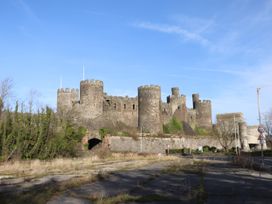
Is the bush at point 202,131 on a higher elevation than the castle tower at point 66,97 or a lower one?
lower

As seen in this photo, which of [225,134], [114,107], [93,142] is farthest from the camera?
[225,134]

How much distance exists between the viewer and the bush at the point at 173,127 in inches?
2197

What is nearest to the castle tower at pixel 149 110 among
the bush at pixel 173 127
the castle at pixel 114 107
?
the castle at pixel 114 107

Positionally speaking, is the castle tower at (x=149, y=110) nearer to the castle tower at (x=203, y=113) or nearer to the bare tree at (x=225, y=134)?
the bare tree at (x=225, y=134)

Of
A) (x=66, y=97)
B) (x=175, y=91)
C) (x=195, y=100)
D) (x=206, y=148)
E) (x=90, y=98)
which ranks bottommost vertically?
(x=206, y=148)

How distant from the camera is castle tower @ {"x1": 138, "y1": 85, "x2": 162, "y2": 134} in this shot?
4997 cm

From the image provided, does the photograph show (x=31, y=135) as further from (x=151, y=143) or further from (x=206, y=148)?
(x=206, y=148)

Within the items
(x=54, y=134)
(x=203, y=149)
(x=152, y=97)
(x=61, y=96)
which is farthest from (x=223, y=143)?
(x=54, y=134)

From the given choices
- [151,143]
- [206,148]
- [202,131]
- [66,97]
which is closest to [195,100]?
[202,131]

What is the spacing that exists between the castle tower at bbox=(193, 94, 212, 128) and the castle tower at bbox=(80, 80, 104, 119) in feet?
80.7

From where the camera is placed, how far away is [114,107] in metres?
51.0

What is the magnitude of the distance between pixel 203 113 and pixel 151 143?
20.0 m

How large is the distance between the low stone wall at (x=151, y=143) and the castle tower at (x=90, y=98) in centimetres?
406

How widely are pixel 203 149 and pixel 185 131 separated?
4951mm
